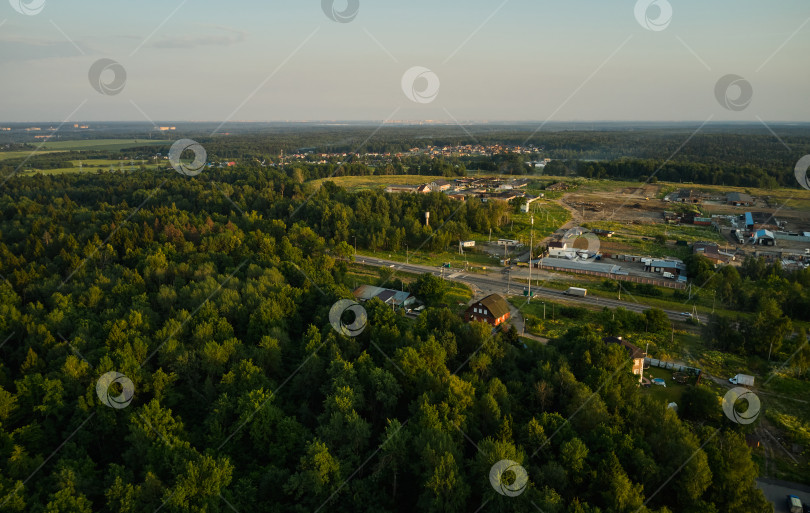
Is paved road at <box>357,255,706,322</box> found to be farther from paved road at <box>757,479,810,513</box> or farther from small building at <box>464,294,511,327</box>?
paved road at <box>757,479,810,513</box>

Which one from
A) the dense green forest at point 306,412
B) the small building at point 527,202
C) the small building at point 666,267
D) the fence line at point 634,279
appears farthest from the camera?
the small building at point 527,202

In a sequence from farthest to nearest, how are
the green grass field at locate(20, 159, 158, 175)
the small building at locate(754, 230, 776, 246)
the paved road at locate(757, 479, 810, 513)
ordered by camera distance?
the green grass field at locate(20, 159, 158, 175) < the small building at locate(754, 230, 776, 246) < the paved road at locate(757, 479, 810, 513)

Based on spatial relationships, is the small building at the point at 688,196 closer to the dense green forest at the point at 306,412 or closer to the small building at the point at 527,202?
the small building at the point at 527,202

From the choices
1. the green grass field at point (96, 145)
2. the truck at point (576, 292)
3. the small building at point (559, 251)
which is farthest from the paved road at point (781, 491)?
the green grass field at point (96, 145)

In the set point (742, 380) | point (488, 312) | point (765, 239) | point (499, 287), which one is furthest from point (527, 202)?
point (742, 380)

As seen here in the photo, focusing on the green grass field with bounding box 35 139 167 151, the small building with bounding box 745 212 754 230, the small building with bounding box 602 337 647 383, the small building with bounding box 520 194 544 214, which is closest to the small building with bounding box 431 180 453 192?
the small building with bounding box 520 194 544 214
